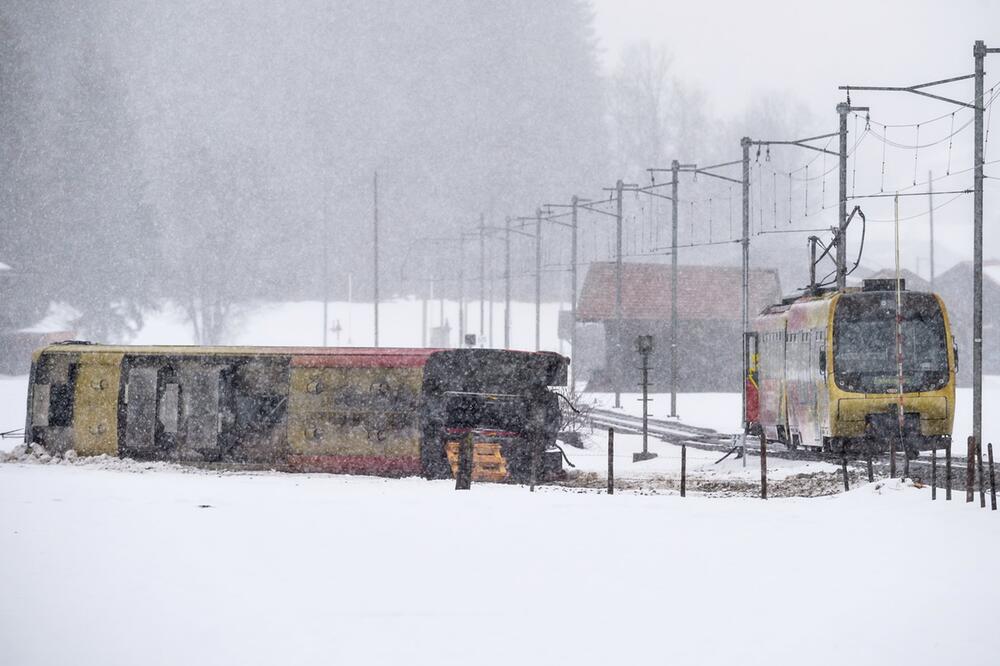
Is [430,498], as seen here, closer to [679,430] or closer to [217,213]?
[679,430]

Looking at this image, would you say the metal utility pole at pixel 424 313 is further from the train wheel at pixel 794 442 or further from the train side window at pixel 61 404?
the train side window at pixel 61 404

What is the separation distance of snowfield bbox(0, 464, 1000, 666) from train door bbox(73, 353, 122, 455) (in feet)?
25.3

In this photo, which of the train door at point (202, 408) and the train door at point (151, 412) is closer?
the train door at point (202, 408)

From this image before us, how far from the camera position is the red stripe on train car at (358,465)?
24234 millimetres

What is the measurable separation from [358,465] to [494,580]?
12896 mm

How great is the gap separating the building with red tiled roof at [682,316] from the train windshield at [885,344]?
35.4 m

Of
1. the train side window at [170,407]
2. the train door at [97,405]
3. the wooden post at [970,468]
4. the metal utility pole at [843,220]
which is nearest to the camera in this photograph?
the wooden post at [970,468]

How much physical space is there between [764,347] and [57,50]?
257 feet

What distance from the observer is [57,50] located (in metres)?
95.5

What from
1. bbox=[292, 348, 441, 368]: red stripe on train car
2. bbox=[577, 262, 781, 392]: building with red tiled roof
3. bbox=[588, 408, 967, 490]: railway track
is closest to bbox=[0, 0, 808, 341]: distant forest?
bbox=[577, 262, 781, 392]: building with red tiled roof

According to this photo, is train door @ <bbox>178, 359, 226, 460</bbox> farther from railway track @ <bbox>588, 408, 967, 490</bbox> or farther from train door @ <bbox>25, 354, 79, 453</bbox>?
railway track @ <bbox>588, 408, 967, 490</bbox>

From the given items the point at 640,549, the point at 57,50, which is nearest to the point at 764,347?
the point at 640,549

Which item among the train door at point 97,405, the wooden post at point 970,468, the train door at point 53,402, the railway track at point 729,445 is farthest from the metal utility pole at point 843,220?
the train door at point 53,402

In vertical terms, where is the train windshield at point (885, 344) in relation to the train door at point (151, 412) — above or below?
above
